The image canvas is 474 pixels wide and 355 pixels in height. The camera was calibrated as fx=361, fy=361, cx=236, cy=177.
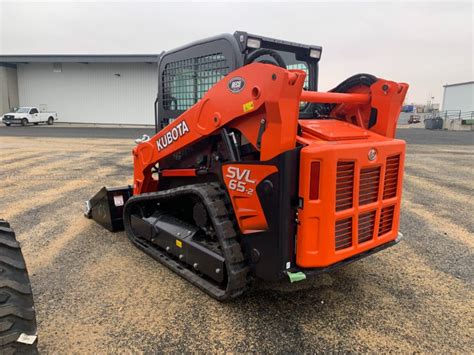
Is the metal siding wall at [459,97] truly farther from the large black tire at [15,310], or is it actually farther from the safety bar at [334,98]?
the large black tire at [15,310]

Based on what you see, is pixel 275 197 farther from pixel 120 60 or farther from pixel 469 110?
pixel 469 110

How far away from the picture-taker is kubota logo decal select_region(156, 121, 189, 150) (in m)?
3.45

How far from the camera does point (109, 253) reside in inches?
165

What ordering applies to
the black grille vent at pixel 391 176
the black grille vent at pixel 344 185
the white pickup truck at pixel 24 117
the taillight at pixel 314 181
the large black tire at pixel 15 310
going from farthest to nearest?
the white pickup truck at pixel 24 117
the black grille vent at pixel 391 176
the black grille vent at pixel 344 185
the taillight at pixel 314 181
the large black tire at pixel 15 310

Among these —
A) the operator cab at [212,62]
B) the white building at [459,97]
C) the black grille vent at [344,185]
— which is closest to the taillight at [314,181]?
the black grille vent at [344,185]

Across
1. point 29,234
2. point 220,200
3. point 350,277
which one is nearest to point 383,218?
point 350,277

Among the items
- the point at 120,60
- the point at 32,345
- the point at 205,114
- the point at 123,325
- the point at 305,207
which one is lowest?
the point at 123,325

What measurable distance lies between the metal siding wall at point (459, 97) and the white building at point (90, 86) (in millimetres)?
36886

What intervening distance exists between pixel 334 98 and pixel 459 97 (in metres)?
51.2

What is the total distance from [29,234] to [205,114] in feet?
10.4

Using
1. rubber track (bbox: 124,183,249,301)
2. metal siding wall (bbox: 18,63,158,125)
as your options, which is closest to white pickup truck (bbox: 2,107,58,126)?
metal siding wall (bbox: 18,63,158,125)

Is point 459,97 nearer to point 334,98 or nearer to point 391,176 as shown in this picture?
point 391,176

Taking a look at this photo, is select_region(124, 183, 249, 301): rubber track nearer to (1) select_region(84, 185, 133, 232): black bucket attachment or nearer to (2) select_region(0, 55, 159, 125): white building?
(1) select_region(84, 185, 133, 232): black bucket attachment

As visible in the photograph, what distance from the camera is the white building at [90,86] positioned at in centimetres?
3256
